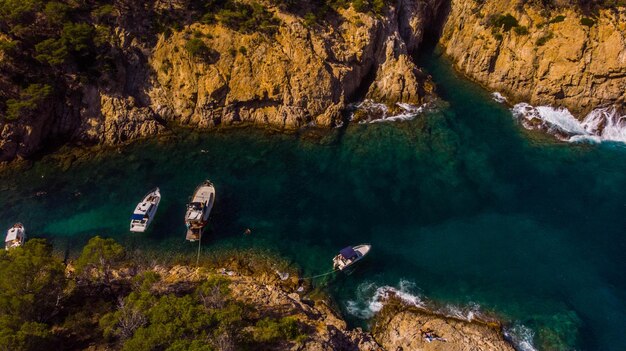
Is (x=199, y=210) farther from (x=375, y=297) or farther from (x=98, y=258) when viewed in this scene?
(x=375, y=297)

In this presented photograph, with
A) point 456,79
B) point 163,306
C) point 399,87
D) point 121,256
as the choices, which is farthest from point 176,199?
point 456,79

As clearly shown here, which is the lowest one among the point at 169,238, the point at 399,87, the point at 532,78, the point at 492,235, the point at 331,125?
the point at 169,238

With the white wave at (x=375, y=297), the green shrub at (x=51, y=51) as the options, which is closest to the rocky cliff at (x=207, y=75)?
the green shrub at (x=51, y=51)

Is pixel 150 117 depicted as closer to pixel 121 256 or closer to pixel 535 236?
pixel 121 256

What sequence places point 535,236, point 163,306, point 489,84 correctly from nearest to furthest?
point 163,306 → point 535,236 → point 489,84

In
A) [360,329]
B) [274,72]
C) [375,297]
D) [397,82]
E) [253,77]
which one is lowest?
[360,329]

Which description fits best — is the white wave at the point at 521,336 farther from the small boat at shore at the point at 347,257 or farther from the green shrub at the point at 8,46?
the green shrub at the point at 8,46

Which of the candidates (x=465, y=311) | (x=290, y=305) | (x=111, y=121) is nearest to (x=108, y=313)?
(x=290, y=305)
